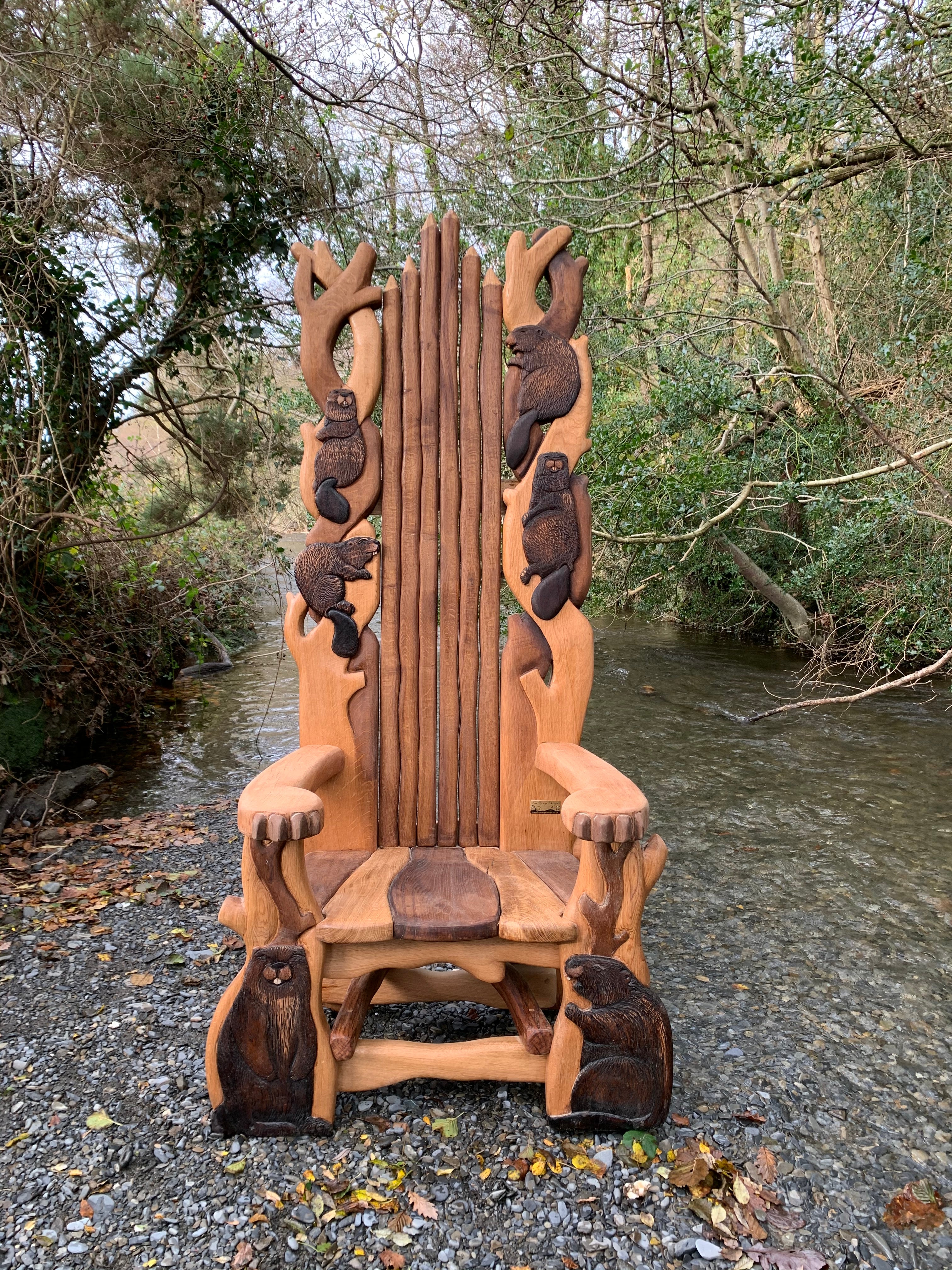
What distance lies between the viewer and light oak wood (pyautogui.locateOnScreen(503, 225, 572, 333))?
2.30m

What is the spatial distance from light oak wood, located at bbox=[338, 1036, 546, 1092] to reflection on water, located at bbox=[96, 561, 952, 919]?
6.63 feet

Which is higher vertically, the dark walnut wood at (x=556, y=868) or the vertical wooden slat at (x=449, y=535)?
the vertical wooden slat at (x=449, y=535)

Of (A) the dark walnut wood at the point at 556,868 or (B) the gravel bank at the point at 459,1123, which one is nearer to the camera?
(B) the gravel bank at the point at 459,1123

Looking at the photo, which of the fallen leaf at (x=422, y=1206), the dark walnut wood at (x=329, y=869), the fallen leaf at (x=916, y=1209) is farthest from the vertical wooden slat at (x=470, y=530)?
the fallen leaf at (x=916, y=1209)

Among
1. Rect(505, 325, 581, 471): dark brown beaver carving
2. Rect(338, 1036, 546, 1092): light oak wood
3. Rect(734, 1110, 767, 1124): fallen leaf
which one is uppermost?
Rect(505, 325, 581, 471): dark brown beaver carving

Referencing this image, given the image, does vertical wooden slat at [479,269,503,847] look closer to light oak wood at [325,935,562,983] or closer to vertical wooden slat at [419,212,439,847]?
vertical wooden slat at [419,212,439,847]

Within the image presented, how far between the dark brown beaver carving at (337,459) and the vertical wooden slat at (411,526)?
148 millimetres

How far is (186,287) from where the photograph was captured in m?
4.80

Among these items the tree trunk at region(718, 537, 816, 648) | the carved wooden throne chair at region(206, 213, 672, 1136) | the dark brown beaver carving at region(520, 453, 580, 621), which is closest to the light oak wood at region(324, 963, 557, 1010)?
the carved wooden throne chair at region(206, 213, 672, 1136)

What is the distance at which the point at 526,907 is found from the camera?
1783 mm

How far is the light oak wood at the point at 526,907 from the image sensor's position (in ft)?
5.59

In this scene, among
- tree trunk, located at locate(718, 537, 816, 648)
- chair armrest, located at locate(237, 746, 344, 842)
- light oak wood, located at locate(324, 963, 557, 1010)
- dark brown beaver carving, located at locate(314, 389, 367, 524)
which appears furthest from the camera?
tree trunk, located at locate(718, 537, 816, 648)

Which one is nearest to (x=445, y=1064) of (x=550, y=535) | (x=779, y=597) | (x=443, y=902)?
(x=443, y=902)

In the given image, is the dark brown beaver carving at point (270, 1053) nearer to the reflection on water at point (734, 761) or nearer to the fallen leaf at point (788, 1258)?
the fallen leaf at point (788, 1258)
